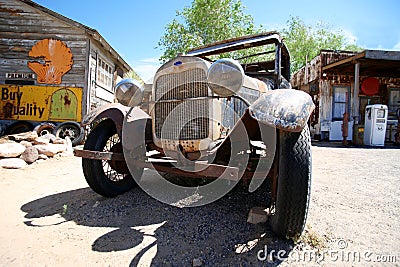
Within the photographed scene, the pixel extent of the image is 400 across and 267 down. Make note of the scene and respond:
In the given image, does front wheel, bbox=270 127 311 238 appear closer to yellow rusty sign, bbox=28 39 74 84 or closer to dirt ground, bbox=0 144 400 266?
dirt ground, bbox=0 144 400 266

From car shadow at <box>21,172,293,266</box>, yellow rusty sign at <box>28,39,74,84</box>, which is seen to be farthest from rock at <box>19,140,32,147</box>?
yellow rusty sign at <box>28,39,74,84</box>

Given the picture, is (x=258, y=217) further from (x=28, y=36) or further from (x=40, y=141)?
(x=28, y=36)

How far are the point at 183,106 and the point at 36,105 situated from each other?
790cm

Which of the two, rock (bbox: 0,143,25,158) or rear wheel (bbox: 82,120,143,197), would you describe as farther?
rock (bbox: 0,143,25,158)

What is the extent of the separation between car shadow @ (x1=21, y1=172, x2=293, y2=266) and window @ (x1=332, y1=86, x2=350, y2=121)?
10.4 m

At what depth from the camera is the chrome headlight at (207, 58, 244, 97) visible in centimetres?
215

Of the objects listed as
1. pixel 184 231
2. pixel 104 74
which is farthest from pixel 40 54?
pixel 184 231

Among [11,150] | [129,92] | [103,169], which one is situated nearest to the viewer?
[129,92]

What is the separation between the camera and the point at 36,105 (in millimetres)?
8484

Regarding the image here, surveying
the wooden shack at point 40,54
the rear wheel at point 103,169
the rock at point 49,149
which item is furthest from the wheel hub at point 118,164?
the wooden shack at point 40,54

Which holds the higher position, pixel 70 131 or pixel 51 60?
pixel 51 60

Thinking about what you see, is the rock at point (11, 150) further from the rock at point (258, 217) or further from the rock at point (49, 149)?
the rock at point (258, 217)

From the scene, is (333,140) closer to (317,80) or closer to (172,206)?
(317,80)

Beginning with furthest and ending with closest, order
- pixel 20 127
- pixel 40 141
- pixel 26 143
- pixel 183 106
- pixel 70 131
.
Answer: pixel 20 127
pixel 70 131
pixel 40 141
pixel 26 143
pixel 183 106
